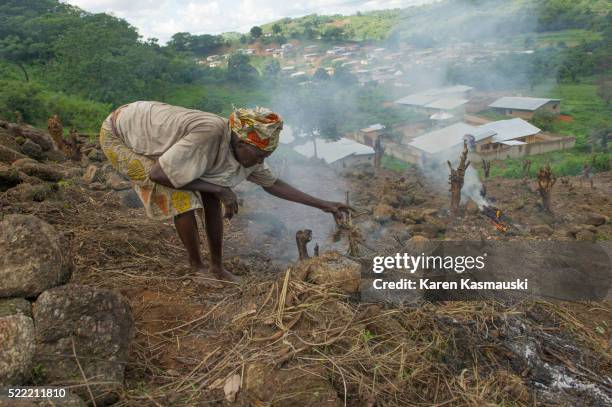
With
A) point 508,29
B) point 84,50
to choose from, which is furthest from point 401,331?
point 508,29

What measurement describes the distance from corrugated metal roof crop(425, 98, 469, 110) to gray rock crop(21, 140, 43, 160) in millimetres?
29498

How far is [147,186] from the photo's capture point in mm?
2898

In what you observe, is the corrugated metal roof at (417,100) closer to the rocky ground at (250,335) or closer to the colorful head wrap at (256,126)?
the rocky ground at (250,335)

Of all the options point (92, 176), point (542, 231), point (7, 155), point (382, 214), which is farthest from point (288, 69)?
point (7, 155)

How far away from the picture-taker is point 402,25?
6656cm

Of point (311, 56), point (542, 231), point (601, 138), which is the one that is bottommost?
point (601, 138)

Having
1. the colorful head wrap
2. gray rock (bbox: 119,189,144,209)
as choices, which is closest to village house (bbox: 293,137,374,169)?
gray rock (bbox: 119,189,144,209)

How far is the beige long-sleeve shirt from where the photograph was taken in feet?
8.40

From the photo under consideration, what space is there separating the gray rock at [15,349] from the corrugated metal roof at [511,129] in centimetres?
2377

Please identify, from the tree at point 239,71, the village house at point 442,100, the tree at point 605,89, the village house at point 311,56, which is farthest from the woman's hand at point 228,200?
the village house at point 311,56

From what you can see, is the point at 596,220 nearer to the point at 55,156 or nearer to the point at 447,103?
the point at 55,156

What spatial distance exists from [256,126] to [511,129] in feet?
80.0

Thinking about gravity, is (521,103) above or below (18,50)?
below

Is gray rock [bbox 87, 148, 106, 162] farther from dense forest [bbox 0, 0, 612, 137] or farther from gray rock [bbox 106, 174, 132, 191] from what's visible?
dense forest [bbox 0, 0, 612, 137]
